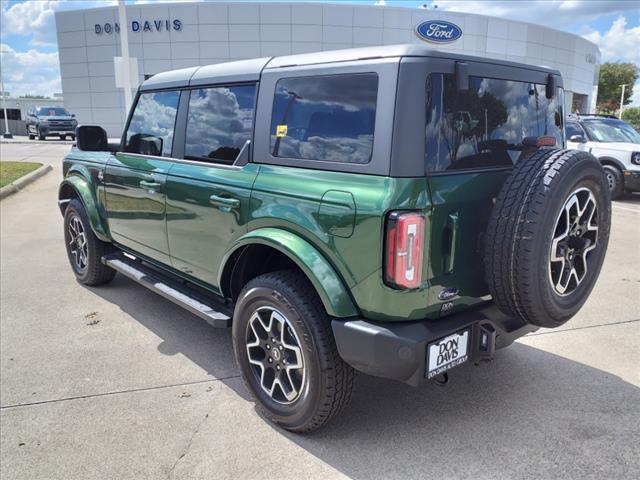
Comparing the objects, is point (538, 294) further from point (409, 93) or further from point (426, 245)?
point (409, 93)

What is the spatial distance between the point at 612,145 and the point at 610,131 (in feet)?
2.36

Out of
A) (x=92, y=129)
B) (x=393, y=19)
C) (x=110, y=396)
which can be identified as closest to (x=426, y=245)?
(x=110, y=396)

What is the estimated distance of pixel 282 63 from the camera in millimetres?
2924

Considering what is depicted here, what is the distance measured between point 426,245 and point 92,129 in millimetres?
3456

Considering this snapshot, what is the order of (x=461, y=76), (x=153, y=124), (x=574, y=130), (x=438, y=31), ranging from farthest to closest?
(x=438, y=31)
(x=574, y=130)
(x=153, y=124)
(x=461, y=76)

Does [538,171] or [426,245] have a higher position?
[538,171]

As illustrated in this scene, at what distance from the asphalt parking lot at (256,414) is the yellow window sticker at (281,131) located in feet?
5.30

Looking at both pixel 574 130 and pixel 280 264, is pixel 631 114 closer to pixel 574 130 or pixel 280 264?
pixel 574 130

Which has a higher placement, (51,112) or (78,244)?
(51,112)

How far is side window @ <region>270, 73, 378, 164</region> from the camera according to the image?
8.01 ft

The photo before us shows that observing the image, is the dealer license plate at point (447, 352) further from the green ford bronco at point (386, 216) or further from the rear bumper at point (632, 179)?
the rear bumper at point (632, 179)

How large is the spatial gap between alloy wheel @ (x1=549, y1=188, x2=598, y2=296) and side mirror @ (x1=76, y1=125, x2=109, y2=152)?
12.3ft

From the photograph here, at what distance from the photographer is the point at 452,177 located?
2.42m

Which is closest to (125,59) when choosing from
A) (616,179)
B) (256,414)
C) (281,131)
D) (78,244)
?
(78,244)
